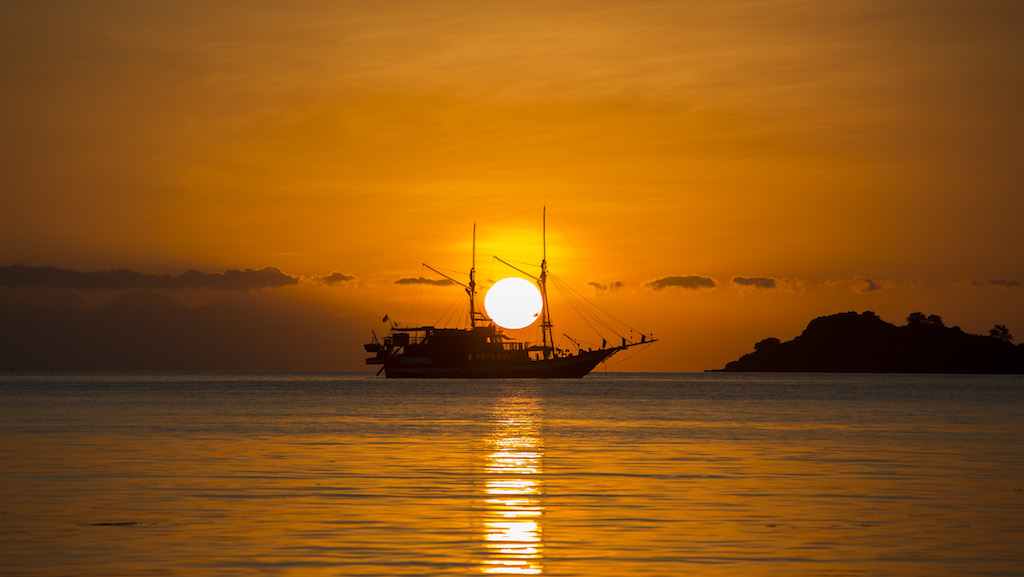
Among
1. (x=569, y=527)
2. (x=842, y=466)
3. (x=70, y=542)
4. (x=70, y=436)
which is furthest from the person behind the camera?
(x=70, y=436)

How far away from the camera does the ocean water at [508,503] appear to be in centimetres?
2158

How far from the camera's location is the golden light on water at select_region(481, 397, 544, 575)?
21391 mm

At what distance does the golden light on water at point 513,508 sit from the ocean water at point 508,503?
84 millimetres

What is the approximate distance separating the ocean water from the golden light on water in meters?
0.08

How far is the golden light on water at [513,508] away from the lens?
21391 mm

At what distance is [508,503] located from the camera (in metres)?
30.2

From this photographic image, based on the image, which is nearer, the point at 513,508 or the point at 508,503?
the point at 513,508

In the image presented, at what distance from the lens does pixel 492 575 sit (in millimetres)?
19906

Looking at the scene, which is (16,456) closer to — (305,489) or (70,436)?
(70,436)

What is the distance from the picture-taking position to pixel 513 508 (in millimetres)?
29125

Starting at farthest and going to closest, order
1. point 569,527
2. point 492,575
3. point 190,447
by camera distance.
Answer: point 190,447, point 569,527, point 492,575

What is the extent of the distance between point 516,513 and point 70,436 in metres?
36.8

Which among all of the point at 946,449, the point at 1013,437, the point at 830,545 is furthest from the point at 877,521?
the point at 1013,437

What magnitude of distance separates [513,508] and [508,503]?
1.10m
